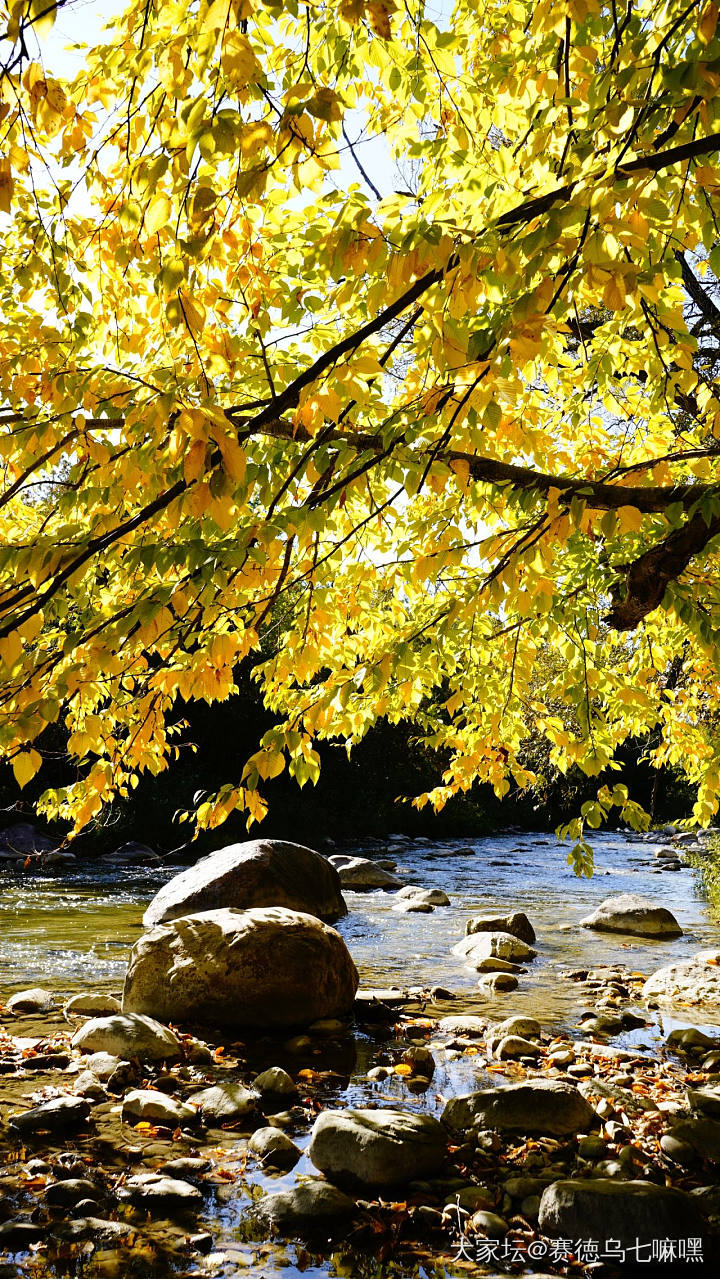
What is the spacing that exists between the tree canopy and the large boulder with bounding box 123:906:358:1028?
2.03 m

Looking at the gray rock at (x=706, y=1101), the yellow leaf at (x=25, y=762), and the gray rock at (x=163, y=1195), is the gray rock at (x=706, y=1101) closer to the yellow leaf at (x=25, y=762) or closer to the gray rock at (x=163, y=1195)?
the gray rock at (x=163, y=1195)

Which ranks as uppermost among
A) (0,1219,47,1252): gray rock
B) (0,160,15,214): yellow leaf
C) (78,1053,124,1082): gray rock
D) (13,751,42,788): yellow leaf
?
(0,160,15,214): yellow leaf

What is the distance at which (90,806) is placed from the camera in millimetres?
3160

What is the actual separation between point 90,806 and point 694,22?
3360mm

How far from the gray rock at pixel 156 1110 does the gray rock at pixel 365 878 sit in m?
9.33

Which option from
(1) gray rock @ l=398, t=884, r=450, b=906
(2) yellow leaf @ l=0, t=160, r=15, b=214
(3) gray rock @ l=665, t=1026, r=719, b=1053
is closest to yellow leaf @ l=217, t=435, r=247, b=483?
(2) yellow leaf @ l=0, t=160, r=15, b=214

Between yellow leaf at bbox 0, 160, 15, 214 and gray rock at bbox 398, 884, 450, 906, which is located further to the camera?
gray rock at bbox 398, 884, 450, 906

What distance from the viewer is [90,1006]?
6.56 meters

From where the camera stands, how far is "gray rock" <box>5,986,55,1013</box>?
6.57 m

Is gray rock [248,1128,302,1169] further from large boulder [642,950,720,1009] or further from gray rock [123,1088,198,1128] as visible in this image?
large boulder [642,950,720,1009]

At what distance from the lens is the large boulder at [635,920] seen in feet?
34.2

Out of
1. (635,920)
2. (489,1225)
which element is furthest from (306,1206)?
(635,920)

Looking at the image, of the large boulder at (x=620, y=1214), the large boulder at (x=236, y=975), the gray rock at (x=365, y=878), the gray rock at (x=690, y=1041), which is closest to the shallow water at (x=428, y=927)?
the gray rock at (x=365, y=878)

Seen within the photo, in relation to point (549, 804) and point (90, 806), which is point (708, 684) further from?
point (549, 804)
